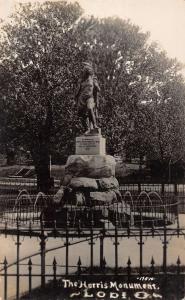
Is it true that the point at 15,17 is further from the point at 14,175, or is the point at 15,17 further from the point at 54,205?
the point at 14,175

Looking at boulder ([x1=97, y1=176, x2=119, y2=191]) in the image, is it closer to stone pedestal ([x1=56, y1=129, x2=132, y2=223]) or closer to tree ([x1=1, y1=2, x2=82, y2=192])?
stone pedestal ([x1=56, y1=129, x2=132, y2=223])

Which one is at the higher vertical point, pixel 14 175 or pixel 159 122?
pixel 159 122

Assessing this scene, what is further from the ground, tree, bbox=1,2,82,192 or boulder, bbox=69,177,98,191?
tree, bbox=1,2,82,192

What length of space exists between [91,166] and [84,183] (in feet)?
1.69

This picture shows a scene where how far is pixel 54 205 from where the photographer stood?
12617mm

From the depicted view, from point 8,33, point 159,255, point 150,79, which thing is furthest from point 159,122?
point 159,255

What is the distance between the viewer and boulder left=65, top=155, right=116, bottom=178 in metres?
12.5

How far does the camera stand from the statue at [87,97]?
13.2 metres

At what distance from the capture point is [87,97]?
1322 cm

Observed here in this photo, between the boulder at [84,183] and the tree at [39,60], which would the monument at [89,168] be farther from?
the tree at [39,60]

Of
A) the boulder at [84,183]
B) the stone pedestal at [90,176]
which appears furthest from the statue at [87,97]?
the boulder at [84,183]

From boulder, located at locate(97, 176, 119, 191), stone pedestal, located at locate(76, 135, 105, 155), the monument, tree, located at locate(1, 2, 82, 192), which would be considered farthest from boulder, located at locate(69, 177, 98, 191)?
tree, located at locate(1, 2, 82, 192)

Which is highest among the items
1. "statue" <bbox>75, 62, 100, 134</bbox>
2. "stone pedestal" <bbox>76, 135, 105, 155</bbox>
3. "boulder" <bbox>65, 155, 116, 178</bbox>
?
"statue" <bbox>75, 62, 100, 134</bbox>

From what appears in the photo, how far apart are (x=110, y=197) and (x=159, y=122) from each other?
15.4m
